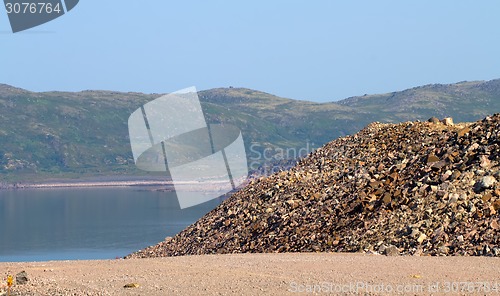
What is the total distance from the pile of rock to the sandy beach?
1982mm

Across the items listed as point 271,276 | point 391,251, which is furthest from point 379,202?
point 271,276

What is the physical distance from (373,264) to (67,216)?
12459 cm

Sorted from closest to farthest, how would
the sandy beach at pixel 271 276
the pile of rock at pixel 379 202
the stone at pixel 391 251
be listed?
the sandy beach at pixel 271 276, the stone at pixel 391 251, the pile of rock at pixel 379 202

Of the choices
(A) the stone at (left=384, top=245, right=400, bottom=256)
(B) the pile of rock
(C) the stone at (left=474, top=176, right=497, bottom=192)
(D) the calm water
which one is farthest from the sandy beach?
(D) the calm water

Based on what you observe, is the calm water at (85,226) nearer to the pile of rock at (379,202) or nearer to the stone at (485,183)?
the pile of rock at (379,202)

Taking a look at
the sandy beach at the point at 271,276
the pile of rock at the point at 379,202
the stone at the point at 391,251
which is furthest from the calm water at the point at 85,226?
the sandy beach at the point at 271,276

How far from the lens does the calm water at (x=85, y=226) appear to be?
87.1 meters

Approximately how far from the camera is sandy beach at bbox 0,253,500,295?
56.7 ft

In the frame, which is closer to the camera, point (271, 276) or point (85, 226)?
point (271, 276)

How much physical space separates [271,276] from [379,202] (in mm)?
9239

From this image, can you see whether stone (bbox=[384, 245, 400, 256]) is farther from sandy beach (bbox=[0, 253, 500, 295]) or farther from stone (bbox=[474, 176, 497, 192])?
stone (bbox=[474, 176, 497, 192])

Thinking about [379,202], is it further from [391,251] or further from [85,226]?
[85,226]

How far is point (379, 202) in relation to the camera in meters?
27.5

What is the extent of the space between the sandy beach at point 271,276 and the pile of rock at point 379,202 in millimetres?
1982
